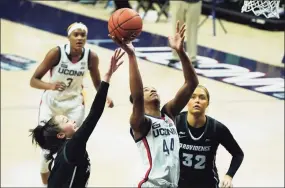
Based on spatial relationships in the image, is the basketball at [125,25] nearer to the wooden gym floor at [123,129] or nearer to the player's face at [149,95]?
the player's face at [149,95]

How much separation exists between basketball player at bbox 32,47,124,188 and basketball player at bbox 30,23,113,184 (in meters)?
1.78

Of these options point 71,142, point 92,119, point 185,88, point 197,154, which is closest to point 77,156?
point 71,142

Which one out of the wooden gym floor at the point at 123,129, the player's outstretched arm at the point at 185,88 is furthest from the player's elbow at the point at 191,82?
the wooden gym floor at the point at 123,129

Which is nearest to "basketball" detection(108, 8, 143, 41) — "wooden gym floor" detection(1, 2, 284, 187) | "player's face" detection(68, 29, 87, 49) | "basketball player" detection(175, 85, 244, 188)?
"basketball player" detection(175, 85, 244, 188)

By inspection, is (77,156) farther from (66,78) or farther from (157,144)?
(66,78)

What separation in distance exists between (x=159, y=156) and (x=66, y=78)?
7.91 ft

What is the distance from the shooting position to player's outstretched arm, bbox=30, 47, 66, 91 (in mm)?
6227

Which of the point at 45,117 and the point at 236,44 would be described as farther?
the point at 236,44

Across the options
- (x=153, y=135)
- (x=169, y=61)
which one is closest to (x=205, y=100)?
(x=153, y=135)

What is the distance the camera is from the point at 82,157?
428 centimetres

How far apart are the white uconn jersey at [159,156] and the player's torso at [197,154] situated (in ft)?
1.59

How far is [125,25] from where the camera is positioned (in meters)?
4.18

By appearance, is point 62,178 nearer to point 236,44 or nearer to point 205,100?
point 205,100

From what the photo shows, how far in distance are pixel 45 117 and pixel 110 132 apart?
2.10 m
